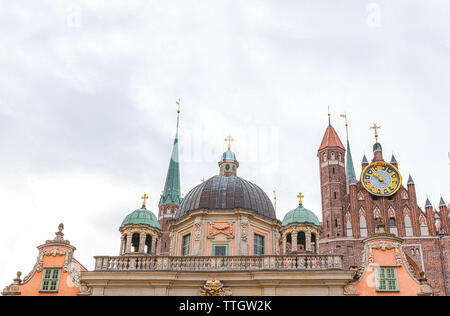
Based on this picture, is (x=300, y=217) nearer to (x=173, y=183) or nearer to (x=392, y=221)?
(x=392, y=221)

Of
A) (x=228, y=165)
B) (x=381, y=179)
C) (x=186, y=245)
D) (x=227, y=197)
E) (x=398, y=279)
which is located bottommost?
(x=398, y=279)

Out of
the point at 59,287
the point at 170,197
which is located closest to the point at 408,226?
the point at 170,197

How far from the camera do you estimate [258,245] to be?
37.7m

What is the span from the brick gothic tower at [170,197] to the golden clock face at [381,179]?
34307mm

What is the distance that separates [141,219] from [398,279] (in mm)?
20106

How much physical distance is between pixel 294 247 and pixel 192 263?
8.62m

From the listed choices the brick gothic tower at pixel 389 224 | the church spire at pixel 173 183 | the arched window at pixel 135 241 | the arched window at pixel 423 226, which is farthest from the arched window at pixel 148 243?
the church spire at pixel 173 183

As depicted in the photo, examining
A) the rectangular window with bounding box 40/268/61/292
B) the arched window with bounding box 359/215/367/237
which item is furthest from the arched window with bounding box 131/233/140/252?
the arched window with bounding box 359/215/367/237

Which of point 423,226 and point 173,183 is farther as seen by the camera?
point 173,183

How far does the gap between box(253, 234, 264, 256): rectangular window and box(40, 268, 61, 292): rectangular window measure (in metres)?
13.9

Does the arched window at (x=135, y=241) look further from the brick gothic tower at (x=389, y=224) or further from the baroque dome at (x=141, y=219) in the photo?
the brick gothic tower at (x=389, y=224)

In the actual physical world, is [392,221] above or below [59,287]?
above

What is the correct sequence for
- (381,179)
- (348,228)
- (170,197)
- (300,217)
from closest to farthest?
1. (300,217)
2. (348,228)
3. (381,179)
4. (170,197)
